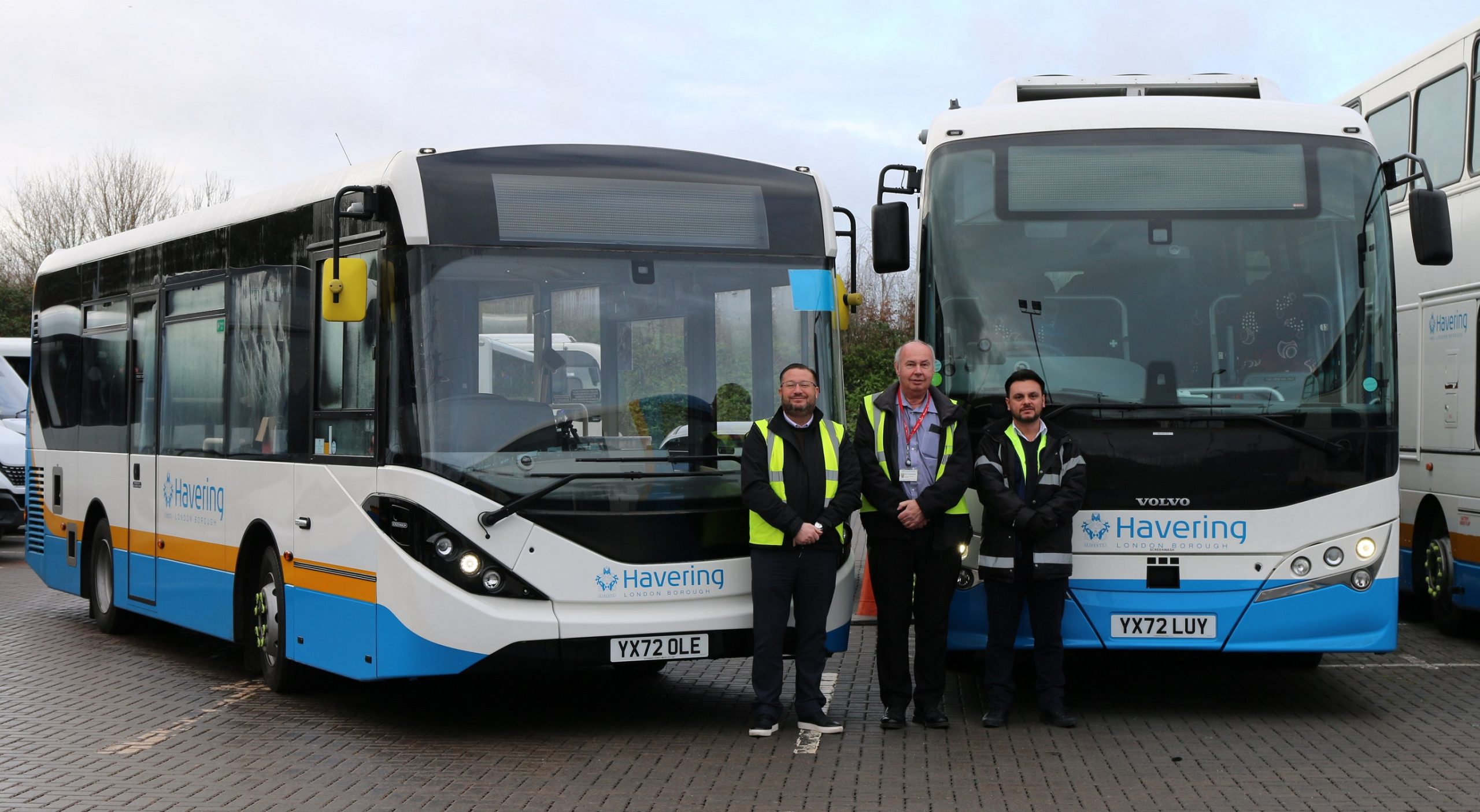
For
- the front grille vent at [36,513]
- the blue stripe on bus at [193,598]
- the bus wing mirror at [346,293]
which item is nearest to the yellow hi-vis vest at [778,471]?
the bus wing mirror at [346,293]

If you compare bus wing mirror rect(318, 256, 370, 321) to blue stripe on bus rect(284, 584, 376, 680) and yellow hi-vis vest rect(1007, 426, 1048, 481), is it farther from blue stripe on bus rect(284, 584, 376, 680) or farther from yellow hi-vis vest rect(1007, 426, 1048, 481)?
yellow hi-vis vest rect(1007, 426, 1048, 481)

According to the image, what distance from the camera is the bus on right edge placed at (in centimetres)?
1219

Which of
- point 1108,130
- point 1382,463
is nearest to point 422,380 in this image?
point 1108,130

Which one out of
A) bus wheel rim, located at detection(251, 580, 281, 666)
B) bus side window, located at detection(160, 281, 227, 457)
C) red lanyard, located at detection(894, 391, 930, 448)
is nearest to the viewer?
red lanyard, located at detection(894, 391, 930, 448)

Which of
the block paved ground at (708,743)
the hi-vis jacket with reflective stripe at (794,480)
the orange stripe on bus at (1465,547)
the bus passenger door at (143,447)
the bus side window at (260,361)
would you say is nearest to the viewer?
the block paved ground at (708,743)

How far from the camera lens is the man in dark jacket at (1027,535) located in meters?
8.65

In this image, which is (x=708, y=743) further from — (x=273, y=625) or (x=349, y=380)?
(x=273, y=625)

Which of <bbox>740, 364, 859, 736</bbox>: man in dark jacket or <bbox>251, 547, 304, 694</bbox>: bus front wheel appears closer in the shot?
<bbox>740, 364, 859, 736</bbox>: man in dark jacket

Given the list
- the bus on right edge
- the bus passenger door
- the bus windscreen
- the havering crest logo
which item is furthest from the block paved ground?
the bus windscreen

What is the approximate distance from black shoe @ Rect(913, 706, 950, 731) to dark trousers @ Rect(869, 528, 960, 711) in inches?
0.6

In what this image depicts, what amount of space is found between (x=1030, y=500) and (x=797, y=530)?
124 centimetres

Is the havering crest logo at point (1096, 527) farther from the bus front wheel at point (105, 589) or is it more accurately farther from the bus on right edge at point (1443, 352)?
the bus front wheel at point (105, 589)

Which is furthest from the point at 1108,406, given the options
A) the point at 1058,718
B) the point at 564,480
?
the point at 564,480

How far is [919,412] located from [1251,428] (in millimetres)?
1673
